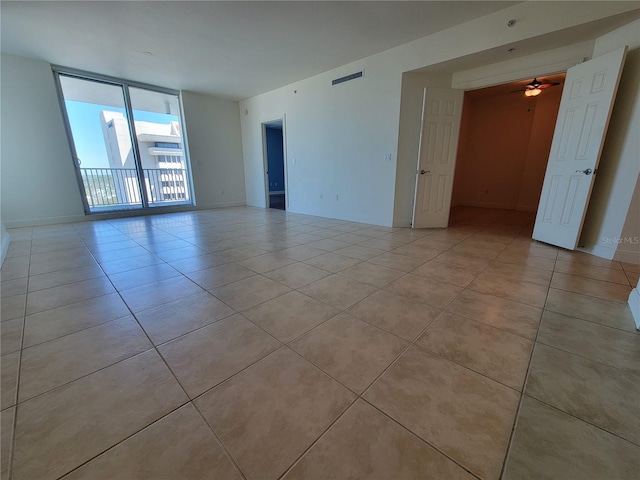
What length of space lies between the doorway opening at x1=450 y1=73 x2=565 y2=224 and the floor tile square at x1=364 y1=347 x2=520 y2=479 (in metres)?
6.64

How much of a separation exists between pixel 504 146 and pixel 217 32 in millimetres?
6701

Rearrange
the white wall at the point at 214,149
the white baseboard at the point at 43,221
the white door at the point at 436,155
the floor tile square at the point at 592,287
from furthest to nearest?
the white wall at the point at 214,149, the white baseboard at the point at 43,221, the white door at the point at 436,155, the floor tile square at the point at 592,287

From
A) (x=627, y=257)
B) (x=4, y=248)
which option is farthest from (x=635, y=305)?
(x=4, y=248)

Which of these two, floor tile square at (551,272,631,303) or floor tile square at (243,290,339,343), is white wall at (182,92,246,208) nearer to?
floor tile square at (243,290,339,343)

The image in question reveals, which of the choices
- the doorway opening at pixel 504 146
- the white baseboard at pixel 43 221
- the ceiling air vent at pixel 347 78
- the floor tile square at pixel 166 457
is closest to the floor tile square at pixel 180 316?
the floor tile square at pixel 166 457

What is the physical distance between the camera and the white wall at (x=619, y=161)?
2.64 meters

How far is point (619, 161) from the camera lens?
280cm

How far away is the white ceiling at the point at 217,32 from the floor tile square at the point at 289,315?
3.25 metres

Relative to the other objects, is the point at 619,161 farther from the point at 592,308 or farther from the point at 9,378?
the point at 9,378

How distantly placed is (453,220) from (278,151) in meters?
7.20

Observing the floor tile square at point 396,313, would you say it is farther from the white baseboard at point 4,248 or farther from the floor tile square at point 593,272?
the white baseboard at point 4,248

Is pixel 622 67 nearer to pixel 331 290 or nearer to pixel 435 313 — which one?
pixel 435 313

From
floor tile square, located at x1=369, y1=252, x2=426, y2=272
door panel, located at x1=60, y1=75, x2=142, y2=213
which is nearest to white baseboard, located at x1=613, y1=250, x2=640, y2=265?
floor tile square, located at x1=369, y1=252, x2=426, y2=272

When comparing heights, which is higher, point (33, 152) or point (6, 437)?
point (33, 152)
